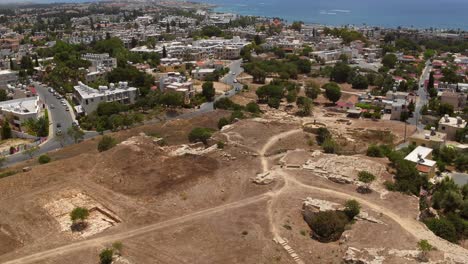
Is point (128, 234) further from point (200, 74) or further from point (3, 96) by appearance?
point (200, 74)

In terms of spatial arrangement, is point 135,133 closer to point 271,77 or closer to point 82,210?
point 82,210

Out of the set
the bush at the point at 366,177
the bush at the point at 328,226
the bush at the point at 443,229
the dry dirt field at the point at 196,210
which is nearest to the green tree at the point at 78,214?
the dry dirt field at the point at 196,210

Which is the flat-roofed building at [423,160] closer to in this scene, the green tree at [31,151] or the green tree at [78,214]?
the green tree at [78,214]

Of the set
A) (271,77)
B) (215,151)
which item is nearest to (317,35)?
(271,77)

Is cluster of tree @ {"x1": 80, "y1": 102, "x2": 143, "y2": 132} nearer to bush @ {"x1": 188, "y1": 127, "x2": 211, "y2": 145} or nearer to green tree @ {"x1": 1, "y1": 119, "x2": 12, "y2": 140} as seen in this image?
green tree @ {"x1": 1, "y1": 119, "x2": 12, "y2": 140}

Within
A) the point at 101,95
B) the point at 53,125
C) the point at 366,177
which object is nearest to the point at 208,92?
the point at 101,95

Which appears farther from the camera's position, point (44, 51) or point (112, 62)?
point (44, 51)

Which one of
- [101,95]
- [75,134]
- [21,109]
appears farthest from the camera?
[101,95]
